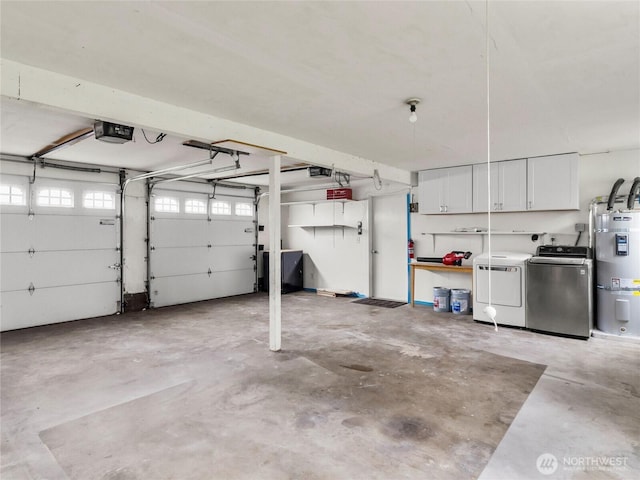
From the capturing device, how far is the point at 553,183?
520 centimetres

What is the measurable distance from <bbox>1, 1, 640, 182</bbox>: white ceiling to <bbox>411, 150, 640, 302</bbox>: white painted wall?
47.4 inches

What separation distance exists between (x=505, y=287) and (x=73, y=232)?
6.48 m

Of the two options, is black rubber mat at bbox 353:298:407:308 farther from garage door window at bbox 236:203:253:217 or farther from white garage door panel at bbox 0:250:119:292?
white garage door panel at bbox 0:250:119:292

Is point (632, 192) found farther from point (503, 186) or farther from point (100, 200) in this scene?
point (100, 200)

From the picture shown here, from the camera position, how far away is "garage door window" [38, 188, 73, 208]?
5523 millimetres

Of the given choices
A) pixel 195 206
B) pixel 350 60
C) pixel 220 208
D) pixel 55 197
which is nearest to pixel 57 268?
pixel 55 197

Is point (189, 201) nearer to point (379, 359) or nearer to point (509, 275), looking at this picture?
point (379, 359)

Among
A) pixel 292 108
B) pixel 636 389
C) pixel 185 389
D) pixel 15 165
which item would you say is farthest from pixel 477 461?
pixel 15 165

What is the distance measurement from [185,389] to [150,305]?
3.99 metres

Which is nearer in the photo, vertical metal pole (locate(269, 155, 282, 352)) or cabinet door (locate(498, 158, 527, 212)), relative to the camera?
vertical metal pole (locate(269, 155, 282, 352))

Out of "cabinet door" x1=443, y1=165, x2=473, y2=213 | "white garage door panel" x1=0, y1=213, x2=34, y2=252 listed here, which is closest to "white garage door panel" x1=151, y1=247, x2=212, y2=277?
"white garage door panel" x1=0, y1=213, x2=34, y2=252

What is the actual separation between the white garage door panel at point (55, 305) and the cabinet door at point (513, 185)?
6.42 meters

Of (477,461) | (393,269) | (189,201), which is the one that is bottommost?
(477,461)

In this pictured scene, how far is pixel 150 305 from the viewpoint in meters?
6.73
